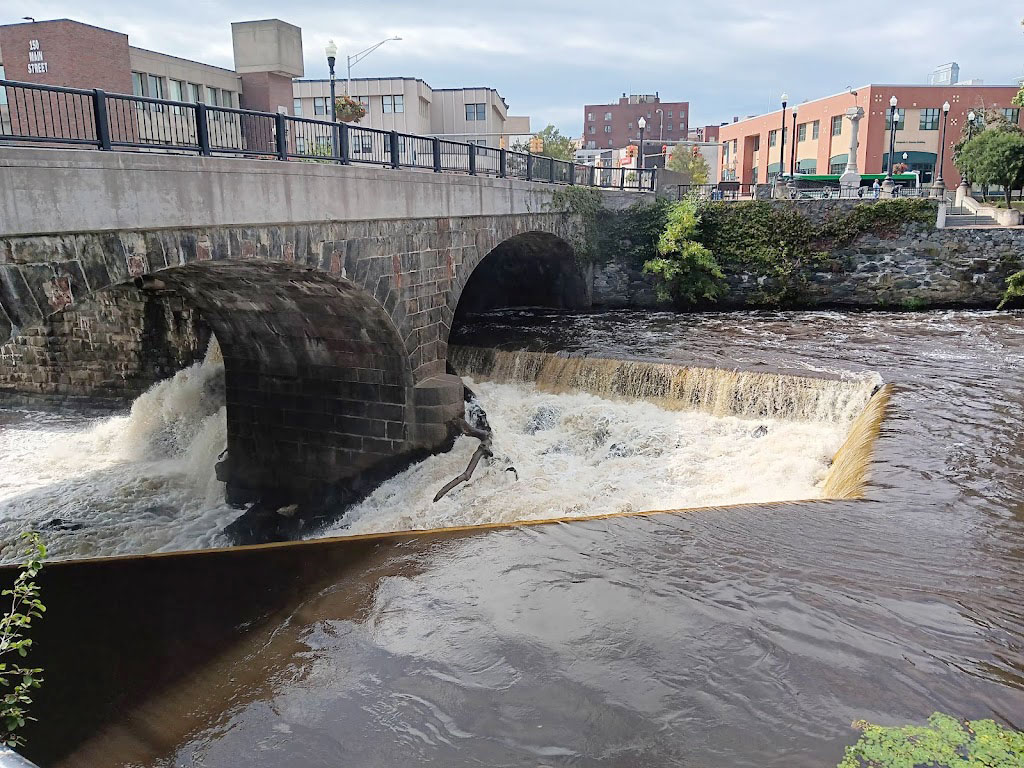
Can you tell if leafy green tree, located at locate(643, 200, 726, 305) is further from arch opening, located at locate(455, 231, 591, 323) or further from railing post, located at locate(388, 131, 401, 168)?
railing post, located at locate(388, 131, 401, 168)

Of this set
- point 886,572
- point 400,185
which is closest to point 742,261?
point 400,185

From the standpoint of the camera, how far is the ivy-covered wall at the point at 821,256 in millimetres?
24109

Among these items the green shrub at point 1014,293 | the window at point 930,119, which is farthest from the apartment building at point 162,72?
the window at point 930,119

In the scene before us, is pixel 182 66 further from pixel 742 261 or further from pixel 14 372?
pixel 742 261

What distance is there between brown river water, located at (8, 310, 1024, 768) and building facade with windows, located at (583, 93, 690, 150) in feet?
352

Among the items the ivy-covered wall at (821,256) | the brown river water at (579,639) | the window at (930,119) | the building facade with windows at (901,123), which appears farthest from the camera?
the window at (930,119)

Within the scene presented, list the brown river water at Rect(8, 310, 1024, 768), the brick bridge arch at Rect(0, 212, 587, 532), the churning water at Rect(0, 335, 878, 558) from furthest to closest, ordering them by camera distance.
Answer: the churning water at Rect(0, 335, 878, 558), the brick bridge arch at Rect(0, 212, 587, 532), the brown river water at Rect(8, 310, 1024, 768)

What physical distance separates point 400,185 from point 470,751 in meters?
9.69

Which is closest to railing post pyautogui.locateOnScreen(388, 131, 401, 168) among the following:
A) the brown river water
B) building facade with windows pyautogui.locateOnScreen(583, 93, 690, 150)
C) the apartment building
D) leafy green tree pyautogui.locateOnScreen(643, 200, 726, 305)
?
the apartment building

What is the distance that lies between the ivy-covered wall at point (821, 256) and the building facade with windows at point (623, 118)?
89.3m

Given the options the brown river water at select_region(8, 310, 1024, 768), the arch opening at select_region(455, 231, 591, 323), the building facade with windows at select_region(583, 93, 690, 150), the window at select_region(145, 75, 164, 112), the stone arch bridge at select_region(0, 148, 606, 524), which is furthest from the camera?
the building facade with windows at select_region(583, 93, 690, 150)

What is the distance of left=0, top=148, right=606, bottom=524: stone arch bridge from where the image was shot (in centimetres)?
729

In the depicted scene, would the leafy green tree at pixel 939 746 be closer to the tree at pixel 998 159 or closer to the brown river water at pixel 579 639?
the brown river water at pixel 579 639

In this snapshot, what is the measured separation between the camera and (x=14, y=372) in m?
23.1
